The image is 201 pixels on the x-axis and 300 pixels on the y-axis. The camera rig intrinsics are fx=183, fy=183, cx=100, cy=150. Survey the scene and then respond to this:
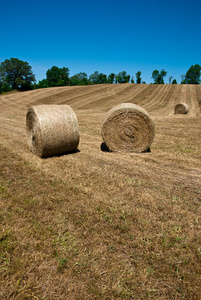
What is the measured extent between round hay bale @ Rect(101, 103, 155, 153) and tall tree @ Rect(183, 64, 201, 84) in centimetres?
10454

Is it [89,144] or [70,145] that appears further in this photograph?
[89,144]

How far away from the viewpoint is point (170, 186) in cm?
432

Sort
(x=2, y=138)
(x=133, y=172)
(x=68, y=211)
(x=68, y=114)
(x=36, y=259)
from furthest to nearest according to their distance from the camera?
(x=2, y=138), (x=68, y=114), (x=133, y=172), (x=68, y=211), (x=36, y=259)

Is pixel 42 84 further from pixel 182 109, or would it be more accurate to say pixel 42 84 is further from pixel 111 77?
pixel 182 109

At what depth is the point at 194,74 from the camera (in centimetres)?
9506

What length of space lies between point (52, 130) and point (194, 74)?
359 feet

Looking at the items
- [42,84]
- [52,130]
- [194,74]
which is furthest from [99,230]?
[194,74]

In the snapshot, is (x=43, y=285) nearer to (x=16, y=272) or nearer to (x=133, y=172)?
(x=16, y=272)

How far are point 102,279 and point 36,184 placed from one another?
106 inches

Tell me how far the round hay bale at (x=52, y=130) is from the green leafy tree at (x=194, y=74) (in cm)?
10619

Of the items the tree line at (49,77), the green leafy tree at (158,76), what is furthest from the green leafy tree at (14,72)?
the green leafy tree at (158,76)

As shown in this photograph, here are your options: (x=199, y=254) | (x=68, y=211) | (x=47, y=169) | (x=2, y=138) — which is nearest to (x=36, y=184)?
(x=47, y=169)

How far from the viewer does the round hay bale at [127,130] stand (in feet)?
22.3

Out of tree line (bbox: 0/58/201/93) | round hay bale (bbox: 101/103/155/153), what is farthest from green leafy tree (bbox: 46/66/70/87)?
round hay bale (bbox: 101/103/155/153)
